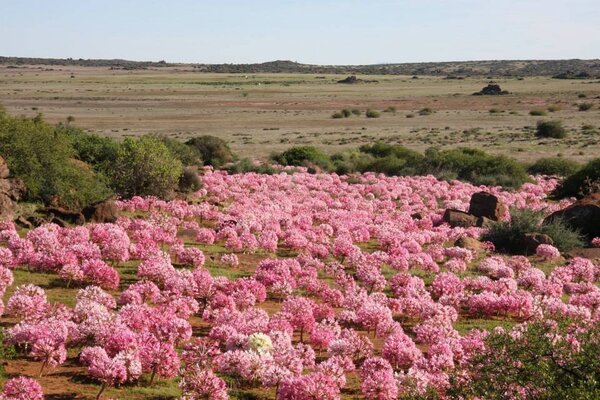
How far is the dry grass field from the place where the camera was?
208ft

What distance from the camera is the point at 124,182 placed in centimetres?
2750

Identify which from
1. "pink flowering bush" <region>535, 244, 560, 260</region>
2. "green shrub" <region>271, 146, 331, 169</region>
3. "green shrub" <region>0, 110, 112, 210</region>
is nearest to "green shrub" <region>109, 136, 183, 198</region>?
"green shrub" <region>0, 110, 112, 210</region>

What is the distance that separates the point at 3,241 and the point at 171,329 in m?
8.28

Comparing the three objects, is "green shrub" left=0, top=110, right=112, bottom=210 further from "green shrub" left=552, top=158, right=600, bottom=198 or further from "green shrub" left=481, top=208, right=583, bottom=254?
"green shrub" left=552, top=158, right=600, bottom=198

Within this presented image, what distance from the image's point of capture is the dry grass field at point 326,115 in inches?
2500

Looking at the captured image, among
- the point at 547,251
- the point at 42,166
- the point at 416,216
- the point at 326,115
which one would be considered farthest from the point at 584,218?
the point at 326,115

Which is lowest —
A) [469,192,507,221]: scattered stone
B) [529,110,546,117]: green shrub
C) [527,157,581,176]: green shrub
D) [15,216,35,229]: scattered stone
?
[527,157,581,176]: green shrub

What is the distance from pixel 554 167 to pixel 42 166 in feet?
108

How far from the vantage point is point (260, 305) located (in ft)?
44.2

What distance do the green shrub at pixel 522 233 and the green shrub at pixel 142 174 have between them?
44.3 ft

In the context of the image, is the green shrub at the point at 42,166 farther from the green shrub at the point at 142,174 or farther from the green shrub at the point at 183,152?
the green shrub at the point at 183,152

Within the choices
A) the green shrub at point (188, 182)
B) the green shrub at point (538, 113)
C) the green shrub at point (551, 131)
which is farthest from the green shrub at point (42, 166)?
the green shrub at point (538, 113)

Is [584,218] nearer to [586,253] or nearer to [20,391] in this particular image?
[586,253]

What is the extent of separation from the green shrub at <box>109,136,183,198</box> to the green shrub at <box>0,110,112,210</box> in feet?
9.55
